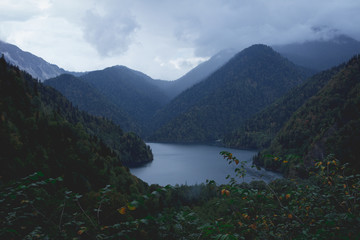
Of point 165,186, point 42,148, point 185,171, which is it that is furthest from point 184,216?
point 185,171

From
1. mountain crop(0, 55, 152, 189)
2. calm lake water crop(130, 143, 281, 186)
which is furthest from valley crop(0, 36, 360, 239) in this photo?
calm lake water crop(130, 143, 281, 186)

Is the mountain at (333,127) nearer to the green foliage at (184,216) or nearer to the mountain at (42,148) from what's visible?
the mountain at (42,148)

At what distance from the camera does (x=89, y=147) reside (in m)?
93.1

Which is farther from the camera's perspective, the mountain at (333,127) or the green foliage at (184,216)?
the mountain at (333,127)

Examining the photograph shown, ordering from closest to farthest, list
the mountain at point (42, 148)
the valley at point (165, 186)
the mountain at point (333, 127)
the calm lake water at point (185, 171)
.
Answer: the valley at point (165, 186)
the mountain at point (42, 148)
the mountain at point (333, 127)
the calm lake water at point (185, 171)

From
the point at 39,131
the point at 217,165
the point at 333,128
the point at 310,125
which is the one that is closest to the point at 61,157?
the point at 39,131

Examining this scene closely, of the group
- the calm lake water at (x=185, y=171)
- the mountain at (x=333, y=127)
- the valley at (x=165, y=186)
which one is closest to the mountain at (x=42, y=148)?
the valley at (x=165, y=186)

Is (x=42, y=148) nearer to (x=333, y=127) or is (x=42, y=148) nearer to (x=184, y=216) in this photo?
(x=184, y=216)

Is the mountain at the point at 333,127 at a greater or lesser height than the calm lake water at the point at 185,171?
greater

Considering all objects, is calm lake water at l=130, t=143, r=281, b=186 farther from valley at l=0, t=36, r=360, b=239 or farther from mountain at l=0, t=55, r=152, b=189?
mountain at l=0, t=55, r=152, b=189

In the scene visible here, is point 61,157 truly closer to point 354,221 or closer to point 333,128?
point 354,221

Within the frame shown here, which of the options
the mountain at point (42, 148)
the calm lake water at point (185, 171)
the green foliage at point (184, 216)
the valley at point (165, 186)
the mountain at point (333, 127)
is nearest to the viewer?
the green foliage at point (184, 216)

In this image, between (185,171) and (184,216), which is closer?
(184,216)

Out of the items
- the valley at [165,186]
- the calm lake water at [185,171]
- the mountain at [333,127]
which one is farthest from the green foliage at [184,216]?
the calm lake water at [185,171]
